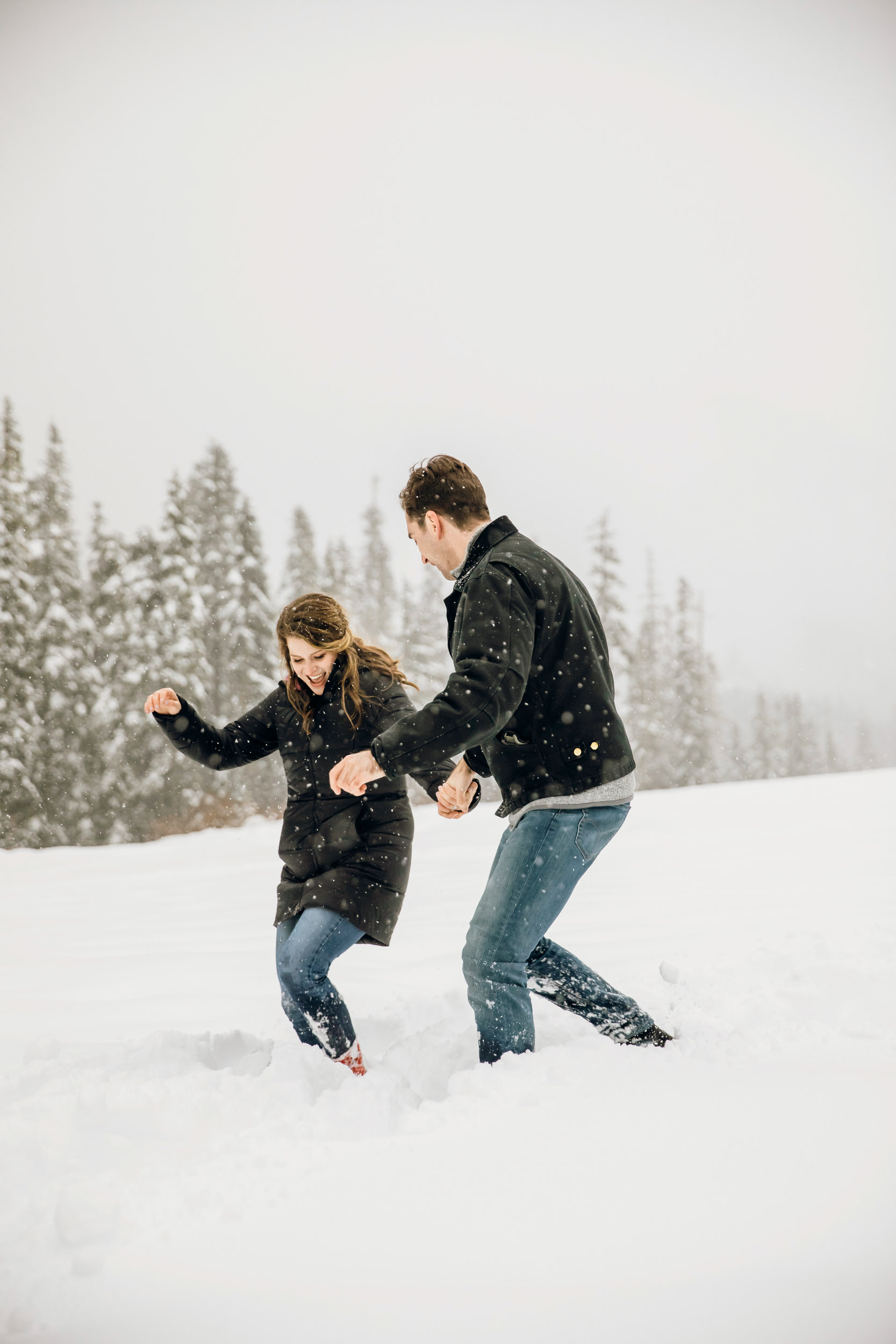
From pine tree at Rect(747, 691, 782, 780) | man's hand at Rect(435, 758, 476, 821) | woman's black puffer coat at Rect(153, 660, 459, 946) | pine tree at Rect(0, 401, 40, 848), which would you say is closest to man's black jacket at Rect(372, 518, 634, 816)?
man's hand at Rect(435, 758, 476, 821)

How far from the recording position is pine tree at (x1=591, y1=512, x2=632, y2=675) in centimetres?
3369

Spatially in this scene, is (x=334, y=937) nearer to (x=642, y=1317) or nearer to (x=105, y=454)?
(x=642, y=1317)

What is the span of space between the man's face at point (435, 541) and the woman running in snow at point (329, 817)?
0.68 meters

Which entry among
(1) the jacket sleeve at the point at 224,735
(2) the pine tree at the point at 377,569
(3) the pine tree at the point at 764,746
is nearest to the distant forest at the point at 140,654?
(2) the pine tree at the point at 377,569

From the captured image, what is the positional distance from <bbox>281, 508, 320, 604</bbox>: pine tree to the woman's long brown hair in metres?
33.0

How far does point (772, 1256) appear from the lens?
5.86 ft

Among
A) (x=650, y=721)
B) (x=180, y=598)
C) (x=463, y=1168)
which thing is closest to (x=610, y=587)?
(x=650, y=721)

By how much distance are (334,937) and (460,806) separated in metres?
0.75

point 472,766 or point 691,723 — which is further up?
point 472,766

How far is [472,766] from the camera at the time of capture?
334cm

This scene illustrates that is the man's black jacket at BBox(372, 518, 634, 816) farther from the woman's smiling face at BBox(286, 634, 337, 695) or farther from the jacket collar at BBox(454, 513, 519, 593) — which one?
the woman's smiling face at BBox(286, 634, 337, 695)

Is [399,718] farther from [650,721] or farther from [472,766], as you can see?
[650,721]

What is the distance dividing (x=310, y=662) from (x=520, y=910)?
4.84 feet

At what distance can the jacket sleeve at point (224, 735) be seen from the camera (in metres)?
3.87
